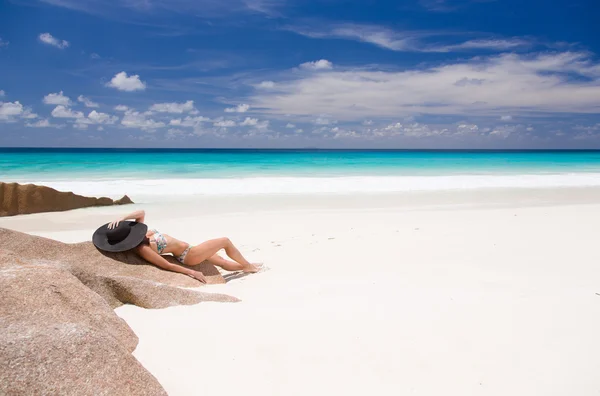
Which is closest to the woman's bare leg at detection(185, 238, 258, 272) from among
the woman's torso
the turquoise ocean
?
the woman's torso

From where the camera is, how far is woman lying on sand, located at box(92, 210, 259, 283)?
4848 millimetres

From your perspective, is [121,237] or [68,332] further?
[121,237]

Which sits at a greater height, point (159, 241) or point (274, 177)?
point (159, 241)

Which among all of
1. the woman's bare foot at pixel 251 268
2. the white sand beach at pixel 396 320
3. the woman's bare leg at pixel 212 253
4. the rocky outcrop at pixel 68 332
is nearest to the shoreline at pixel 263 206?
the white sand beach at pixel 396 320

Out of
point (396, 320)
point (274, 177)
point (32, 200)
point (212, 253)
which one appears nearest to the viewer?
point (396, 320)

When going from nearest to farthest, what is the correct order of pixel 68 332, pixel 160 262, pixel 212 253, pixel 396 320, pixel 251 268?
pixel 68 332
pixel 396 320
pixel 160 262
pixel 212 253
pixel 251 268

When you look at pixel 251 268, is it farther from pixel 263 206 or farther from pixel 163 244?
pixel 263 206

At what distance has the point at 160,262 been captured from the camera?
4988 millimetres

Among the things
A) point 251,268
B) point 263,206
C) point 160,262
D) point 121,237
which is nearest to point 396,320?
point 251,268

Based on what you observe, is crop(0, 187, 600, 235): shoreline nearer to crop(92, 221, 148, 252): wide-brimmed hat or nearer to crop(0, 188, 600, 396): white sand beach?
crop(0, 188, 600, 396): white sand beach

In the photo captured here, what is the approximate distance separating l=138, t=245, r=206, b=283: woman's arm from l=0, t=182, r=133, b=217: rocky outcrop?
7.54 metres

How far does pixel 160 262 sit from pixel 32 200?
7745 mm

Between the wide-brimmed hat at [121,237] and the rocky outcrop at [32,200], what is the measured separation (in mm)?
7273

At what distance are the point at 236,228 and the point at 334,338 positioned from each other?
19.1 feet
